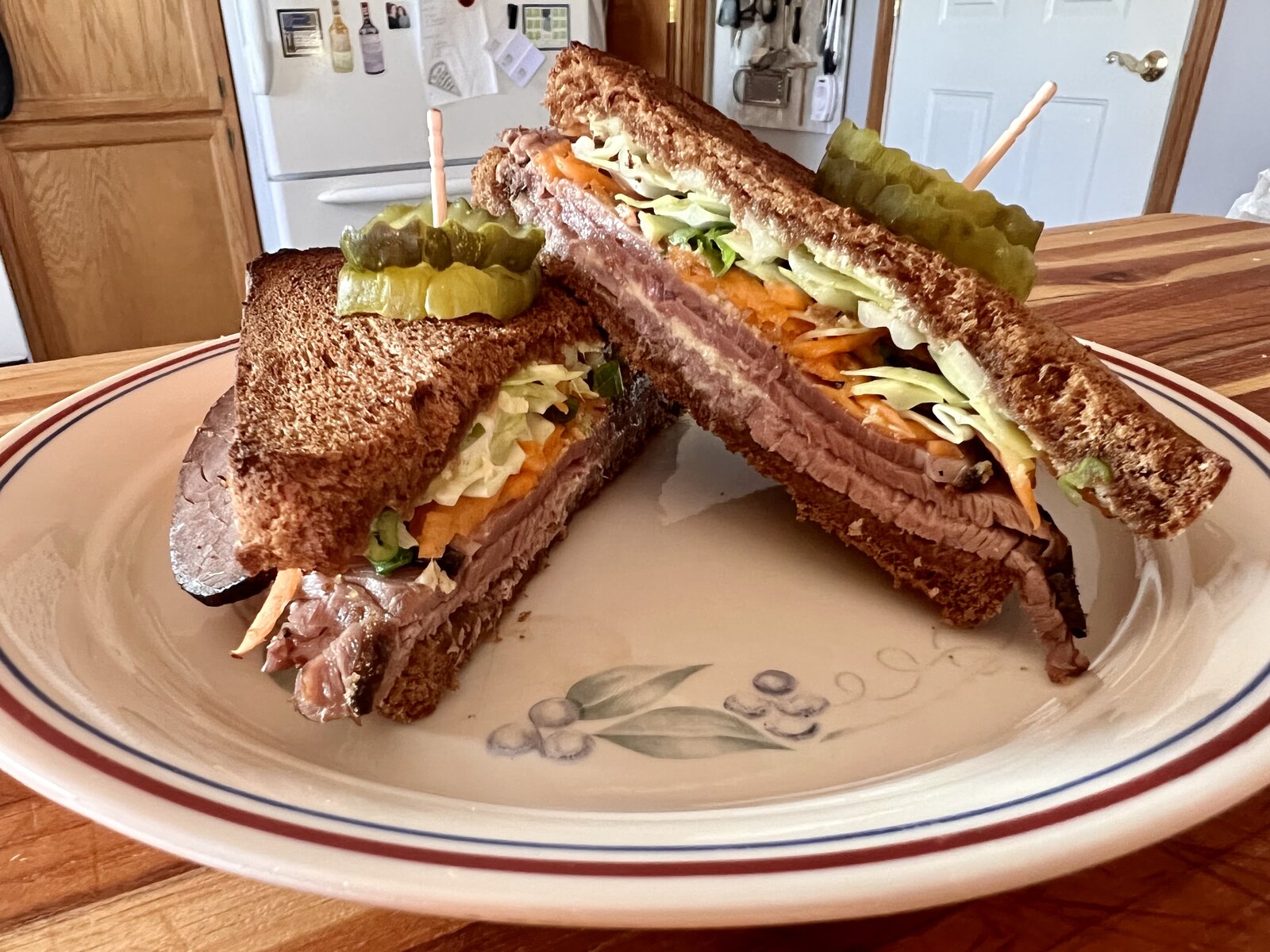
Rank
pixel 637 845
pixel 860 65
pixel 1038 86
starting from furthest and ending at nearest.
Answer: pixel 860 65
pixel 1038 86
pixel 637 845

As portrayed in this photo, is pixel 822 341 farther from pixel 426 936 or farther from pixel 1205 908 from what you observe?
pixel 426 936

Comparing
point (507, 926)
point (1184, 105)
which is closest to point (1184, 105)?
point (1184, 105)

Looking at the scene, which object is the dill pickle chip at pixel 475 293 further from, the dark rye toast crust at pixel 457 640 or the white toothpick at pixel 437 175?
the dark rye toast crust at pixel 457 640

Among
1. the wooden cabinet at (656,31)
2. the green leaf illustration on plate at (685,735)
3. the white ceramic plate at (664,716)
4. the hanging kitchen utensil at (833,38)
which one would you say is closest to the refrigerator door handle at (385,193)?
the wooden cabinet at (656,31)

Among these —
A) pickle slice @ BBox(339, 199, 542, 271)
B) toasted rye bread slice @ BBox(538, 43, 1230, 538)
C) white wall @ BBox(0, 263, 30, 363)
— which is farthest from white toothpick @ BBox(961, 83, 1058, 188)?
white wall @ BBox(0, 263, 30, 363)

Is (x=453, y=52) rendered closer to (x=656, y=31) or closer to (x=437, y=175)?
(x=656, y=31)

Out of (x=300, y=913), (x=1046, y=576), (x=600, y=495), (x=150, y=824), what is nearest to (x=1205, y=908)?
(x=1046, y=576)
